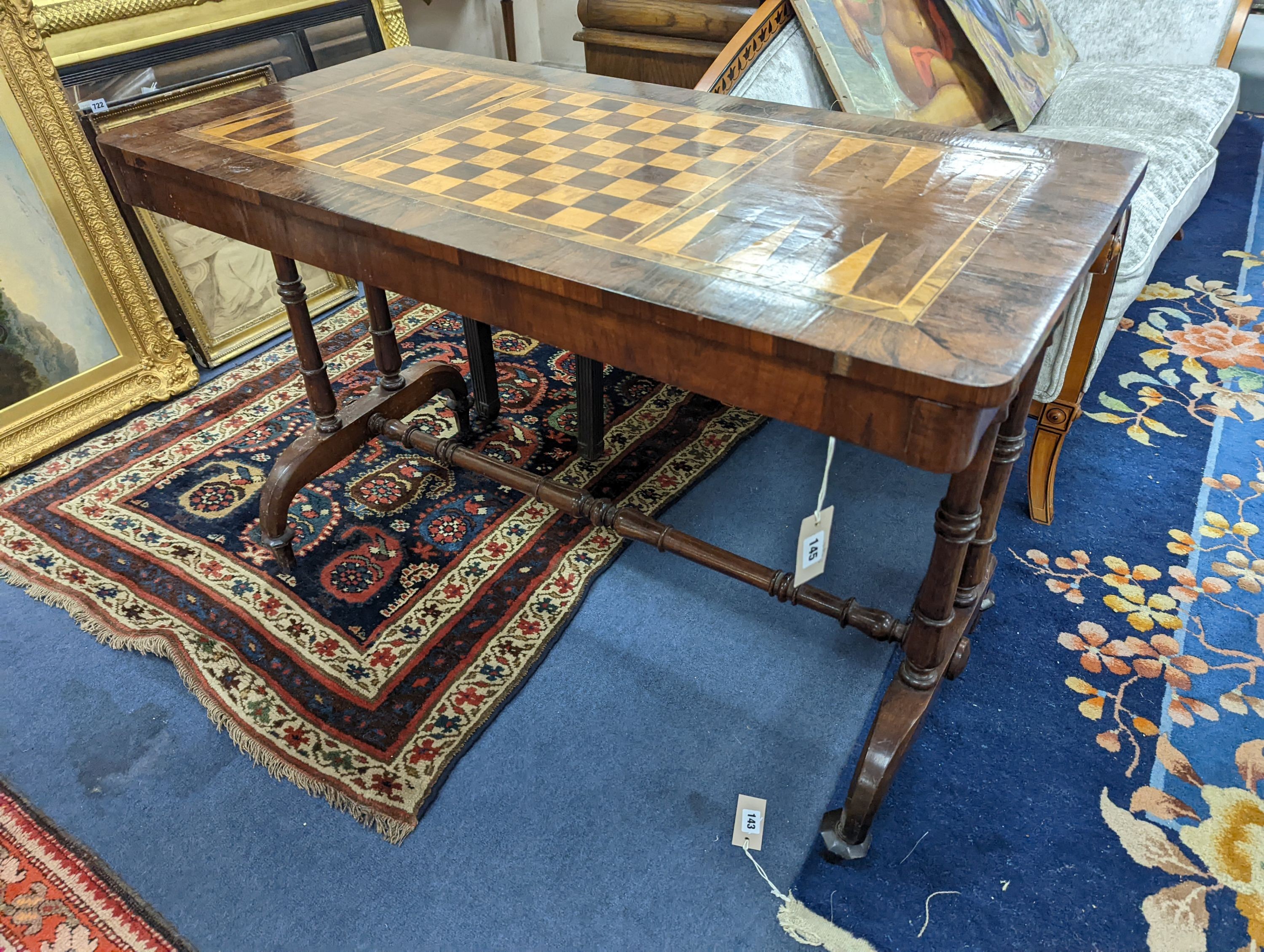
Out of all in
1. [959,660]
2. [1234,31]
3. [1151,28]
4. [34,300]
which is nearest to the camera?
[959,660]

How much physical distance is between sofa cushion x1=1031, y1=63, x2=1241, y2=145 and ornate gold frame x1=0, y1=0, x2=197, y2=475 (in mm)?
2884

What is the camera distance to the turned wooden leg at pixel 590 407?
6.73ft

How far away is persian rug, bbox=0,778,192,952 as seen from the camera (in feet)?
4.14

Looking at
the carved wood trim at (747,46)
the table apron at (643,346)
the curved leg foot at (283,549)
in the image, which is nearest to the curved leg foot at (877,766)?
the table apron at (643,346)

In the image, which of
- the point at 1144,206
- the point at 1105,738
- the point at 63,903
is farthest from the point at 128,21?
the point at 1105,738

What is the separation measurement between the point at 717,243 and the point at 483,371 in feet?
4.12

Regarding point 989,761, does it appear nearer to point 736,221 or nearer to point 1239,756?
point 1239,756

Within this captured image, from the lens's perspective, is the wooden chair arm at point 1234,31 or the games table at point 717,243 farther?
the wooden chair arm at point 1234,31

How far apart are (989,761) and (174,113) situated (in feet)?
6.65

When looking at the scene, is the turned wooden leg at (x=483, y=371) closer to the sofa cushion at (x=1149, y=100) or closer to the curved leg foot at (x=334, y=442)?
the curved leg foot at (x=334, y=442)

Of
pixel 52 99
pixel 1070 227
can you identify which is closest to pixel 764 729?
pixel 1070 227

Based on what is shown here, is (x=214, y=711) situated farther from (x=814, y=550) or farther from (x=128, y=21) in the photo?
(x=128, y=21)

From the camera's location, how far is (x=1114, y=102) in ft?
9.02

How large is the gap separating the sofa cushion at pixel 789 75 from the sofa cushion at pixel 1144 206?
0.64 meters
